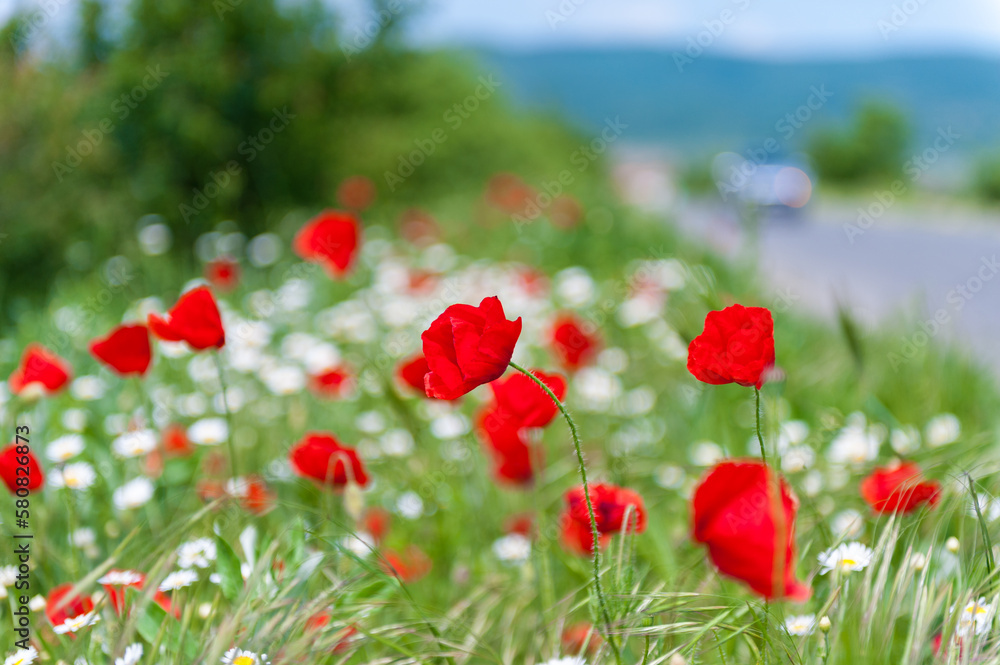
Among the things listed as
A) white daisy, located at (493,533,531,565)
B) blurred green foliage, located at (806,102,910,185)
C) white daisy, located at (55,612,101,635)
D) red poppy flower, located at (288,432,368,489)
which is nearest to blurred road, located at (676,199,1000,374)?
white daisy, located at (493,533,531,565)

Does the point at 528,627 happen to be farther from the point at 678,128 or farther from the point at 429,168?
the point at 678,128

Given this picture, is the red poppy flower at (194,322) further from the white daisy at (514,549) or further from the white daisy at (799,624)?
the white daisy at (799,624)

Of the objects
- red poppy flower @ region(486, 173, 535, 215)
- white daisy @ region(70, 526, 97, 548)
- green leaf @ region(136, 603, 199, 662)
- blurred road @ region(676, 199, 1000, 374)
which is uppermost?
green leaf @ region(136, 603, 199, 662)

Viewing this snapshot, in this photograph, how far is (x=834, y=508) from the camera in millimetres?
1842

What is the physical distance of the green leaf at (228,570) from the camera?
1216 millimetres

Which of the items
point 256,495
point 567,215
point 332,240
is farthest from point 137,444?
point 567,215

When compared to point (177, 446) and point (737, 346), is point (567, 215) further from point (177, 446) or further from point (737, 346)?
point (737, 346)

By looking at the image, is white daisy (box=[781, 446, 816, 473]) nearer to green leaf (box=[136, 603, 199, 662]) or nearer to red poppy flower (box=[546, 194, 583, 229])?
green leaf (box=[136, 603, 199, 662])

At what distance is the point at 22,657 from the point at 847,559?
3.81ft

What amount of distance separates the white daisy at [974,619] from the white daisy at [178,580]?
105cm

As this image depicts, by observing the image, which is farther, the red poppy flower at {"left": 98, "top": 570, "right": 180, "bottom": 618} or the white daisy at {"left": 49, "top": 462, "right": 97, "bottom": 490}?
the white daisy at {"left": 49, "top": 462, "right": 97, "bottom": 490}

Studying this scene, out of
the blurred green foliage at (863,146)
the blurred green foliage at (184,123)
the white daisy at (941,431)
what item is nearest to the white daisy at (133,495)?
the white daisy at (941,431)

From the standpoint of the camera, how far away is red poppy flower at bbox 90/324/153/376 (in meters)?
1.58

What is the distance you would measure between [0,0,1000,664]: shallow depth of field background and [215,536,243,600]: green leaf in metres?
0.03
